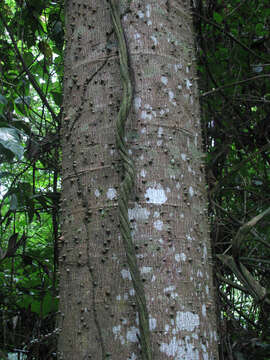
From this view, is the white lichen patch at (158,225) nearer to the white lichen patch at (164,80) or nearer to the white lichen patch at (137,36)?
the white lichen patch at (164,80)

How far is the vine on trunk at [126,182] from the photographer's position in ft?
2.52

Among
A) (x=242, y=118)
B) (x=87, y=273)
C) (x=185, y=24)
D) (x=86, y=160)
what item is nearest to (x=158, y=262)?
(x=87, y=273)

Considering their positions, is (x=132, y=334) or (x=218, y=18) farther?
(x=218, y=18)

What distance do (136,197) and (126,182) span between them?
0.14 feet

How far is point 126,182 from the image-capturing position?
2.84 feet

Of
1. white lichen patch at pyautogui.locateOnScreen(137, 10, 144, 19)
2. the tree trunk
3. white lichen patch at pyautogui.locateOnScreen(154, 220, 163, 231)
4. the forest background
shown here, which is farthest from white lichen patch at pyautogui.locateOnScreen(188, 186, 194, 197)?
the forest background

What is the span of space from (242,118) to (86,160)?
146cm

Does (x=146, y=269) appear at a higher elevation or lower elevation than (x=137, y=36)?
lower

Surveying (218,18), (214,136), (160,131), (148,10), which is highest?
(218,18)

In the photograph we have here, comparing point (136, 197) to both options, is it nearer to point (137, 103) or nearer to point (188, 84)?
point (137, 103)

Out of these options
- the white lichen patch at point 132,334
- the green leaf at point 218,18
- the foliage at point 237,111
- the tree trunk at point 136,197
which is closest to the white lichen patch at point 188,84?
the tree trunk at point 136,197

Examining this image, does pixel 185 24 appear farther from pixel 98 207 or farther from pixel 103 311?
pixel 103 311

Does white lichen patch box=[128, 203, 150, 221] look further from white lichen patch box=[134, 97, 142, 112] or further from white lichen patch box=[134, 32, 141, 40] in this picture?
white lichen patch box=[134, 32, 141, 40]

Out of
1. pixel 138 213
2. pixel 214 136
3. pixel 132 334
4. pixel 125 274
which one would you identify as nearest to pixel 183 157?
pixel 138 213
